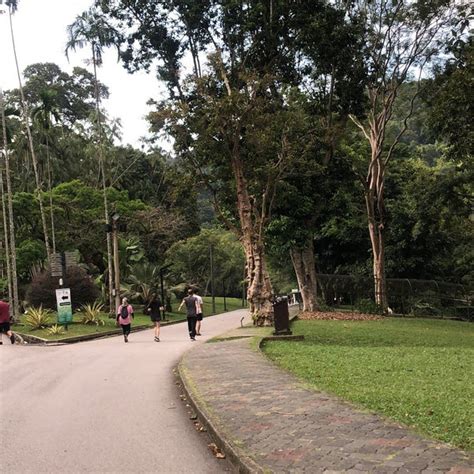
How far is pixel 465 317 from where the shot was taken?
32031 millimetres

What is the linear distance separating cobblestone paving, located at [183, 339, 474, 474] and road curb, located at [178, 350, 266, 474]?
53mm

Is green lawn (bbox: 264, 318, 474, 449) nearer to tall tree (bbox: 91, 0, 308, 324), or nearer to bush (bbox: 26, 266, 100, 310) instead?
tall tree (bbox: 91, 0, 308, 324)

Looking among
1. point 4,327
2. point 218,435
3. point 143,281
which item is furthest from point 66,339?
point 143,281

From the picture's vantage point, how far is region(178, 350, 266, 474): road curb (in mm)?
4867

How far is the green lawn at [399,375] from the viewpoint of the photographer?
6206mm

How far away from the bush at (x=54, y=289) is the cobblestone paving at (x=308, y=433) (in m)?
24.3

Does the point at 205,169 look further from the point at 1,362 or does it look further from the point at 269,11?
the point at 1,362

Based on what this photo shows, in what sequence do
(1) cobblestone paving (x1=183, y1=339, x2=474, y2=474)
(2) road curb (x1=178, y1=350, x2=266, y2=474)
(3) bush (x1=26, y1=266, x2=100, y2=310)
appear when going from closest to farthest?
(1) cobblestone paving (x1=183, y1=339, x2=474, y2=474) → (2) road curb (x1=178, y1=350, x2=266, y2=474) → (3) bush (x1=26, y1=266, x2=100, y2=310)

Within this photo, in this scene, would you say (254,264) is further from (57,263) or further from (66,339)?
(57,263)

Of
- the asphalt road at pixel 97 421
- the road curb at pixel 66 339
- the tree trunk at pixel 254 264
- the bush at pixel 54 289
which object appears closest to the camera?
the asphalt road at pixel 97 421

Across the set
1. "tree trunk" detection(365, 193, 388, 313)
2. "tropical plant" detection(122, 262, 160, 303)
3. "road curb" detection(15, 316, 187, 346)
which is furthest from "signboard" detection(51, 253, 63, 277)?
"tropical plant" detection(122, 262, 160, 303)

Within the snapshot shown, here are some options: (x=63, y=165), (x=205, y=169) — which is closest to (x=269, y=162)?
(x=205, y=169)

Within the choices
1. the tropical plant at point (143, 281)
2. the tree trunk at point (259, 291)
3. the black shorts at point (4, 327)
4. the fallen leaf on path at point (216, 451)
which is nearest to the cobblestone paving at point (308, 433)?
the fallen leaf on path at point (216, 451)

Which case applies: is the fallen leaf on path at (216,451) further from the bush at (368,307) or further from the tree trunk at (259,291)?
the bush at (368,307)
